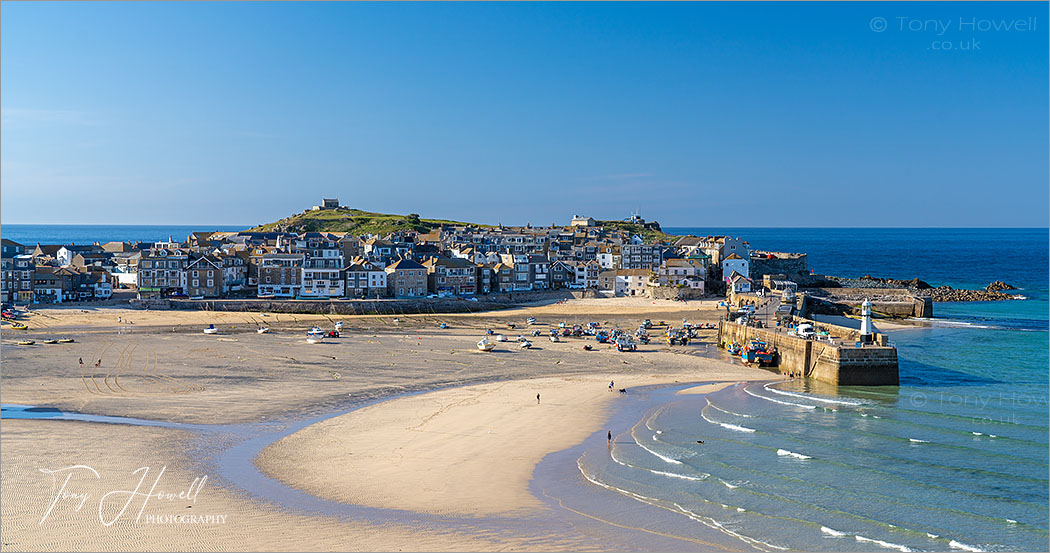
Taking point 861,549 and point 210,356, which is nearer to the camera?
point 861,549

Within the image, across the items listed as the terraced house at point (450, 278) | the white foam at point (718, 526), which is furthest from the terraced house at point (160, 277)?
the white foam at point (718, 526)

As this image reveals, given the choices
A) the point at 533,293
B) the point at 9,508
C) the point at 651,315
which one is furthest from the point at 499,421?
the point at 533,293

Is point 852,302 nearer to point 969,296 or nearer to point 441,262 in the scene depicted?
point 969,296

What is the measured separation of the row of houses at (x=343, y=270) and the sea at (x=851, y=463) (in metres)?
44.8

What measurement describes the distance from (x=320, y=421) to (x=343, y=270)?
4829 cm

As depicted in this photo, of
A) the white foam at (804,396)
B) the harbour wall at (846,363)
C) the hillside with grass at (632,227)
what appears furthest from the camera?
the hillside with grass at (632,227)

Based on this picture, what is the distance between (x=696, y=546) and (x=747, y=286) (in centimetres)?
6378

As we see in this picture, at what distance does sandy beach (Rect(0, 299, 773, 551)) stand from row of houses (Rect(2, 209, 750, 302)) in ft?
45.3

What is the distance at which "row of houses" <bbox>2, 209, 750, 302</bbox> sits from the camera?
74.5 metres

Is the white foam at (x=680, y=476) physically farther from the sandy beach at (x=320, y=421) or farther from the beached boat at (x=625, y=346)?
the beached boat at (x=625, y=346)

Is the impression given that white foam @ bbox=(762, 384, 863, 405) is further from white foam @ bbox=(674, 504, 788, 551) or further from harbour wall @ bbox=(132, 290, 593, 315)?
harbour wall @ bbox=(132, 290, 593, 315)

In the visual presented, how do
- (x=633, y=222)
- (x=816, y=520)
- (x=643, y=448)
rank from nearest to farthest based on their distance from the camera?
(x=816, y=520) < (x=643, y=448) < (x=633, y=222)

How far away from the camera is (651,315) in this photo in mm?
69500
